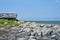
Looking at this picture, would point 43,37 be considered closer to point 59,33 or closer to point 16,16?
point 59,33

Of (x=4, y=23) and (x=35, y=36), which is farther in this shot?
(x=4, y=23)

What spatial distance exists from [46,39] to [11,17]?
939 inches

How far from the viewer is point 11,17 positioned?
47000 millimetres

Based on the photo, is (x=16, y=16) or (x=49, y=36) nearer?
(x=49, y=36)

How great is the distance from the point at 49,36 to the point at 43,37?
3.37 ft

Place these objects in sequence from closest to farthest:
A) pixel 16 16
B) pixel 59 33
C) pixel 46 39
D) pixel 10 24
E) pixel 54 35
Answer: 1. pixel 46 39
2. pixel 54 35
3. pixel 59 33
4. pixel 10 24
5. pixel 16 16

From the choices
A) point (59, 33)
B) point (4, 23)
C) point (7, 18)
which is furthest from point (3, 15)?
point (59, 33)

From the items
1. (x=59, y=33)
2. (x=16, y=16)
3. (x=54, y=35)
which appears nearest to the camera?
(x=54, y=35)

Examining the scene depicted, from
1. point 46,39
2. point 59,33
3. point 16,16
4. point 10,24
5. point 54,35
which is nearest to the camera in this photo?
point 46,39

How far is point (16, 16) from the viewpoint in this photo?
1844 inches

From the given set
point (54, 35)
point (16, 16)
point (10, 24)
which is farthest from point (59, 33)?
point (16, 16)

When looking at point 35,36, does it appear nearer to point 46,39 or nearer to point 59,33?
point 46,39

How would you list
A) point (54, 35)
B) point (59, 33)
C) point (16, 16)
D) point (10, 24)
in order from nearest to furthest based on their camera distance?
point (54, 35) < point (59, 33) < point (10, 24) < point (16, 16)

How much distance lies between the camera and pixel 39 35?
2536cm
